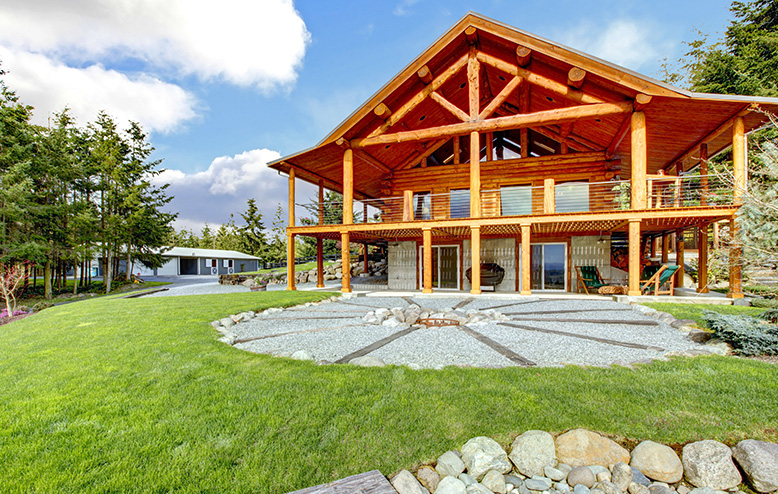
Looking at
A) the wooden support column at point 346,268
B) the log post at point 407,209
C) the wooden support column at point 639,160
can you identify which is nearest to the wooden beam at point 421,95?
the log post at point 407,209

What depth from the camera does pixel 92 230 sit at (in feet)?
65.4

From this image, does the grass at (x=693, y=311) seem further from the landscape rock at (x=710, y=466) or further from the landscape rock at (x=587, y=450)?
the landscape rock at (x=587, y=450)

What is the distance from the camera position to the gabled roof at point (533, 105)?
8977mm

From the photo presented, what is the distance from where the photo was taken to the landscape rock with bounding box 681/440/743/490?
214 centimetres

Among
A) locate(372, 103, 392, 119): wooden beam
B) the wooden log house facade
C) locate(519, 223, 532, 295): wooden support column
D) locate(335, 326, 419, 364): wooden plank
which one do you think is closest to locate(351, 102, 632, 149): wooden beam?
the wooden log house facade

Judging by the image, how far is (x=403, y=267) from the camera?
49.7ft

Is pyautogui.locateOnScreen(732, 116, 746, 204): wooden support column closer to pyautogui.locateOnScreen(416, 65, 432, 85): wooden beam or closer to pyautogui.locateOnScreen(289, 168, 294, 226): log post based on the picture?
pyautogui.locateOnScreen(416, 65, 432, 85): wooden beam

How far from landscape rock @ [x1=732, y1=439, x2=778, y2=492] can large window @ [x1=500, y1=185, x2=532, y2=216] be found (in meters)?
11.7

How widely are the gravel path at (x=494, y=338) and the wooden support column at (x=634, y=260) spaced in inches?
49.1

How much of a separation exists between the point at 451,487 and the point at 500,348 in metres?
2.93

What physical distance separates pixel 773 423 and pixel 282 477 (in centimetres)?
353

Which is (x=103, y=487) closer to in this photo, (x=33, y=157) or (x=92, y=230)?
(x=33, y=157)

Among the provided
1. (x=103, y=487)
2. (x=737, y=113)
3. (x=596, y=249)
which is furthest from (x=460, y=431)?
(x=596, y=249)

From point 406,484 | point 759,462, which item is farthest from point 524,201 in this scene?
point 406,484
